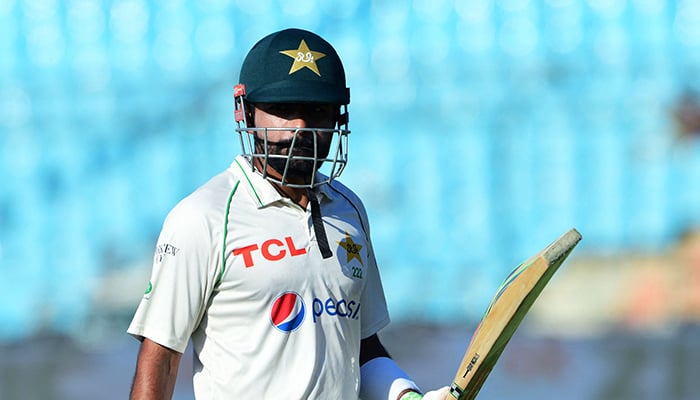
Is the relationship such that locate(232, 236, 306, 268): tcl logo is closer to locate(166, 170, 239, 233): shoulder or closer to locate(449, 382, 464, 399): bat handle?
locate(166, 170, 239, 233): shoulder

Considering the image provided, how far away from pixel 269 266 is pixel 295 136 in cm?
26

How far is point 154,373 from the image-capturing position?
2.13 metres

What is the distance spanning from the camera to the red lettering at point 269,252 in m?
2.19

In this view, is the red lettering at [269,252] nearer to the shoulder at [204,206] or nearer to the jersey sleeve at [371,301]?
→ the shoulder at [204,206]

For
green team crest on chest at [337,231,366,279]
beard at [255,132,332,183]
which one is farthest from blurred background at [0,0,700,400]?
beard at [255,132,332,183]

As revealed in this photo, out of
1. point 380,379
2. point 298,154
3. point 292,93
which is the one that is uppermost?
point 292,93

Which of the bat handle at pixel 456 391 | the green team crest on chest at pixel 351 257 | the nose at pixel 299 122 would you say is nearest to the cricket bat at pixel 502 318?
the bat handle at pixel 456 391

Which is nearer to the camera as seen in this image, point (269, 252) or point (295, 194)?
point (269, 252)

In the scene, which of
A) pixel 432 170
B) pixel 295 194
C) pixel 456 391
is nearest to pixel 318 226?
pixel 295 194

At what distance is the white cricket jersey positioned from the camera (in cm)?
214

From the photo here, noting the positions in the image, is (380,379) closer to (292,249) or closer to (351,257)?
(351,257)

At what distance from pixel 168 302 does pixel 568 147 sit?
123 inches

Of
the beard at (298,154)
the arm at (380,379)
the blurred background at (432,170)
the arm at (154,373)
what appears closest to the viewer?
the arm at (154,373)

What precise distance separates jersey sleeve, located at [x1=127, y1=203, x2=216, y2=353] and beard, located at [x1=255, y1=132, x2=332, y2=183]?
209mm
